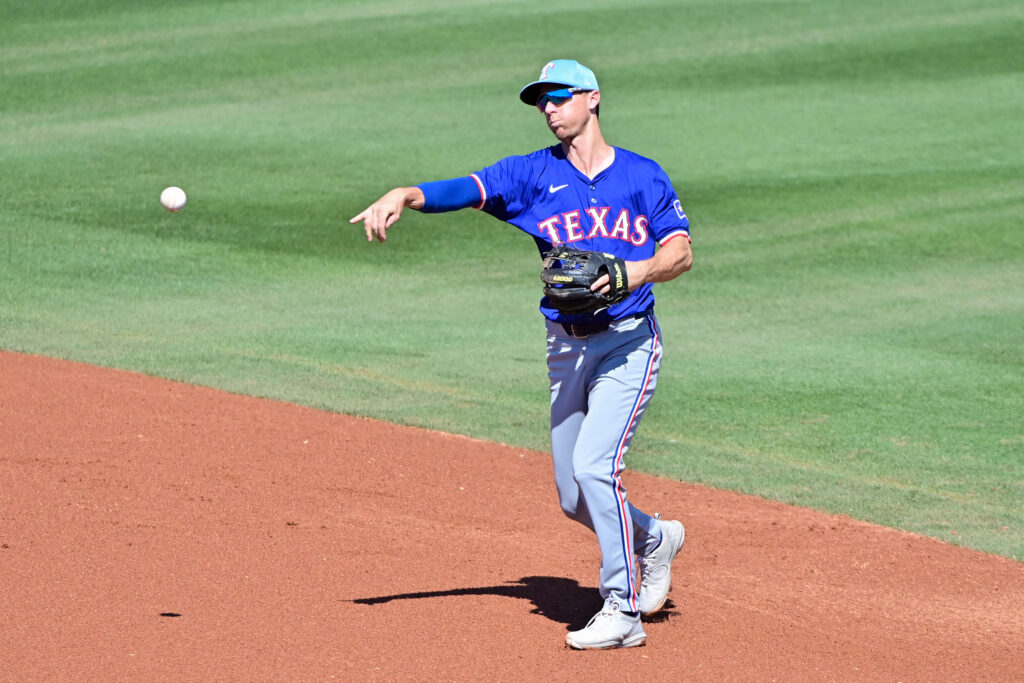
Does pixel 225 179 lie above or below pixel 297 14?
below

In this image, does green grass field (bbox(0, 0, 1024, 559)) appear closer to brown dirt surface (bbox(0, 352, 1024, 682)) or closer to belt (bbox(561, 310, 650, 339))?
brown dirt surface (bbox(0, 352, 1024, 682))

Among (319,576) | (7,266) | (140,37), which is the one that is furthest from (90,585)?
(140,37)

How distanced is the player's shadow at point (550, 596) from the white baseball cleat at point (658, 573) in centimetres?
11

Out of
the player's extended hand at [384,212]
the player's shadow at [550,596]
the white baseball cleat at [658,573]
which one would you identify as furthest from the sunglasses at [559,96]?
the player's shadow at [550,596]

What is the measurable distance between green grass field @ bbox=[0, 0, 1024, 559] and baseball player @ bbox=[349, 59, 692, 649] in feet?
8.71

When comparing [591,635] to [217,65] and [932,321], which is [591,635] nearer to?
[932,321]

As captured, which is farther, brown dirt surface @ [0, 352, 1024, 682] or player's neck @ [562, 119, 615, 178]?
player's neck @ [562, 119, 615, 178]

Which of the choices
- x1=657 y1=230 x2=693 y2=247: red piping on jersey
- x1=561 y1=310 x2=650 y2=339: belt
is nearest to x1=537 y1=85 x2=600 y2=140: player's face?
x1=657 y1=230 x2=693 y2=247: red piping on jersey

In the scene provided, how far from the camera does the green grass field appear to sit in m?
10.0

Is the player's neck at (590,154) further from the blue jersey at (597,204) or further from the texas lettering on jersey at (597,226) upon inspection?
the texas lettering on jersey at (597,226)

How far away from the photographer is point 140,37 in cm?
2316

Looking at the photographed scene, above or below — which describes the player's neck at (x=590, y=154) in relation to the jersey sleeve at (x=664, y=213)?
above

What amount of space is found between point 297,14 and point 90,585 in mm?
20107

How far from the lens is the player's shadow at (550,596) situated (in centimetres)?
623
